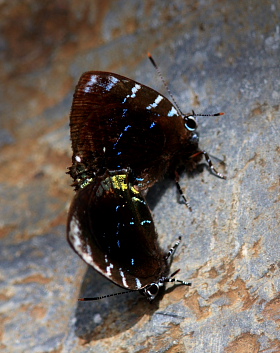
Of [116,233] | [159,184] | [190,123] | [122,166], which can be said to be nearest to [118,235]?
[116,233]

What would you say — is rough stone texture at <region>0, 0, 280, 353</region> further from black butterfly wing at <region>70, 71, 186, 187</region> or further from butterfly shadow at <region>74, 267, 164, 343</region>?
black butterfly wing at <region>70, 71, 186, 187</region>

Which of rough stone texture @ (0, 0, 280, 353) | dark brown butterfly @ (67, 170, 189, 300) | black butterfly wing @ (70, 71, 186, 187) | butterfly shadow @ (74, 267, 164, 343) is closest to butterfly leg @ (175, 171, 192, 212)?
rough stone texture @ (0, 0, 280, 353)

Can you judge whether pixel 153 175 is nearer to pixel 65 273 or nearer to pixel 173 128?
pixel 173 128

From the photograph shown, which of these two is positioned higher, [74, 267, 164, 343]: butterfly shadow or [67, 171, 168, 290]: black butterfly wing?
[67, 171, 168, 290]: black butterfly wing

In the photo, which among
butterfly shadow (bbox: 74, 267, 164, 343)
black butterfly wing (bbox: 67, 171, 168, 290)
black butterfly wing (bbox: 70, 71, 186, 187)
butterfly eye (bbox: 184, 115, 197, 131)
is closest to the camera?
black butterfly wing (bbox: 67, 171, 168, 290)

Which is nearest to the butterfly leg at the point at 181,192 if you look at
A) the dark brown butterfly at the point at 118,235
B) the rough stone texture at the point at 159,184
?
the rough stone texture at the point at 159,184

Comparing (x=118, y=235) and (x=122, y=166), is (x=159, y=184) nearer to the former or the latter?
(x=122, y=166)

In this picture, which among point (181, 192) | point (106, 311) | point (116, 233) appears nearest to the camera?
point (116, 233)
